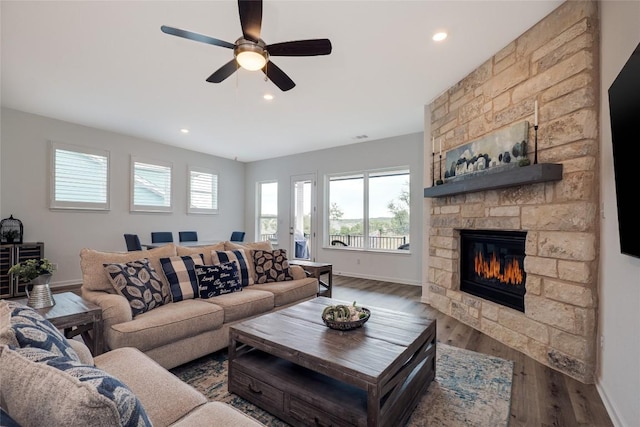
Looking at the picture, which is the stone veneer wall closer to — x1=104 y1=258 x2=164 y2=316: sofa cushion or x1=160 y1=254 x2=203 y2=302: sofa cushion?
x1=160 y1=254 x2=203 y2=302: sofa cushion

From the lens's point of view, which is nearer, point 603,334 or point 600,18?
point 603,334

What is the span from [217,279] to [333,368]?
1752 millimetres

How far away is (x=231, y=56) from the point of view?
313cm

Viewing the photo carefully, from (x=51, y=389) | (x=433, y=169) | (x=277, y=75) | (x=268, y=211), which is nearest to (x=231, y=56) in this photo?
(x=277, y=75)

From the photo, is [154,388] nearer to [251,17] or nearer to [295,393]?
[295,393]

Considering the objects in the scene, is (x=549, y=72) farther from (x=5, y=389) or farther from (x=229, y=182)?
(x=229, y=182)

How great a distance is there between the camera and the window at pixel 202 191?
7.12 meters

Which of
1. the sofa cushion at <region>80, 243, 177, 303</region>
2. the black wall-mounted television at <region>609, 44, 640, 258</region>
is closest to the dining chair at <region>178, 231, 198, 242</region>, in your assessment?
the sofa cushion at <region>80, 243, 177, 303</region>

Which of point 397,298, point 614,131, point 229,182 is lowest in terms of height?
point 397,298

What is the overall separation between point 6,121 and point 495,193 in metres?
6.85

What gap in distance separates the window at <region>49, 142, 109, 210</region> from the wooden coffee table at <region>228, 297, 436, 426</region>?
4922mm

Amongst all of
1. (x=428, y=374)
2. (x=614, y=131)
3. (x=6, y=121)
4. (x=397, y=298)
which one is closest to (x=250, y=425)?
(x=428, y=374)

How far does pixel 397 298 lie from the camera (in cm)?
459

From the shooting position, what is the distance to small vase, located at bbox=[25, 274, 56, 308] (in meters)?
1.97
